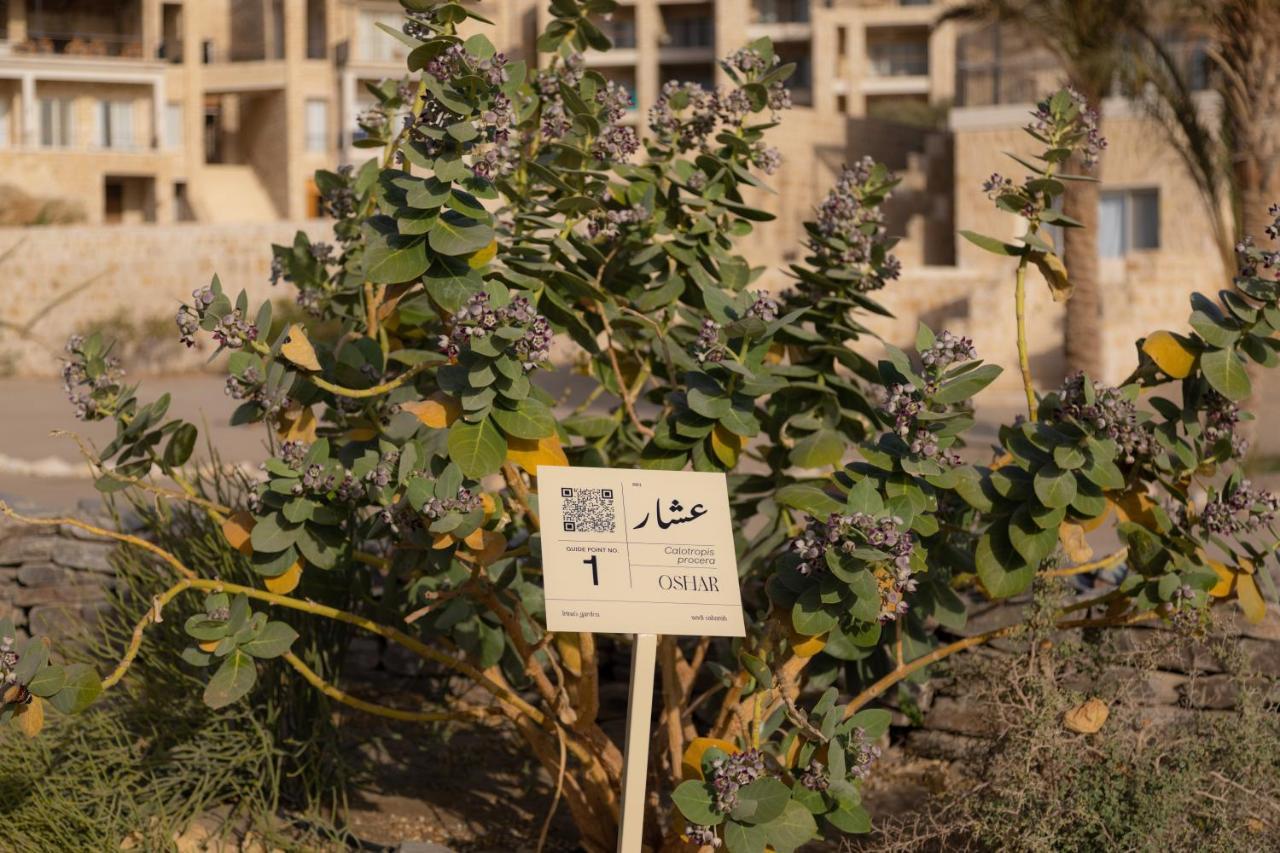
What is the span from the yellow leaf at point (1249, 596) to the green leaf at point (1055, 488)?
73 cm

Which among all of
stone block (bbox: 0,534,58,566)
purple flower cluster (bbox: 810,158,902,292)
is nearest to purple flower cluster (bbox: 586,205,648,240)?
purple flower cluster (bbox: 810,158,902,292)

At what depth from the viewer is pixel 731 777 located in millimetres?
3020

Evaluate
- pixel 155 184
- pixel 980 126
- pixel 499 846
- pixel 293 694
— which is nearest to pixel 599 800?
pixel 499 846

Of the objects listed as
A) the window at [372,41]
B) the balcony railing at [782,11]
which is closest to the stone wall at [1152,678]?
the window at [372,41]

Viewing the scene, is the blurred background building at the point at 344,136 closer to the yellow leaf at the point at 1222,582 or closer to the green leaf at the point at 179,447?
the yellow leaf at the point at 1222,582

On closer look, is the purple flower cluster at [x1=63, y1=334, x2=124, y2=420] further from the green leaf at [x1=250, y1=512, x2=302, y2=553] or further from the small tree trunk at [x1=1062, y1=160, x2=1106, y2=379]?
the small tree trunk at [x1=1062, y1=160, x2=1106, y2=379]

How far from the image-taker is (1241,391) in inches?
137

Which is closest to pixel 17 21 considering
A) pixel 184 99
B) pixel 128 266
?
pixel 184 99

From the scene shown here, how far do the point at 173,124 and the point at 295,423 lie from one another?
3611cm

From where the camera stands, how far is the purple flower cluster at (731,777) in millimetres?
3010

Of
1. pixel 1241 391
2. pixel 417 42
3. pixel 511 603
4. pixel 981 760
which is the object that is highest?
pixel 417 42

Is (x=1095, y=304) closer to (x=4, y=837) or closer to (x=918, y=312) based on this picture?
(x=918, y=312)

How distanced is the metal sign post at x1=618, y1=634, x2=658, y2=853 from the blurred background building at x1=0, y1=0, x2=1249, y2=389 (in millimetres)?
16645

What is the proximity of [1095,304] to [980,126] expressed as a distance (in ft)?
29.1
